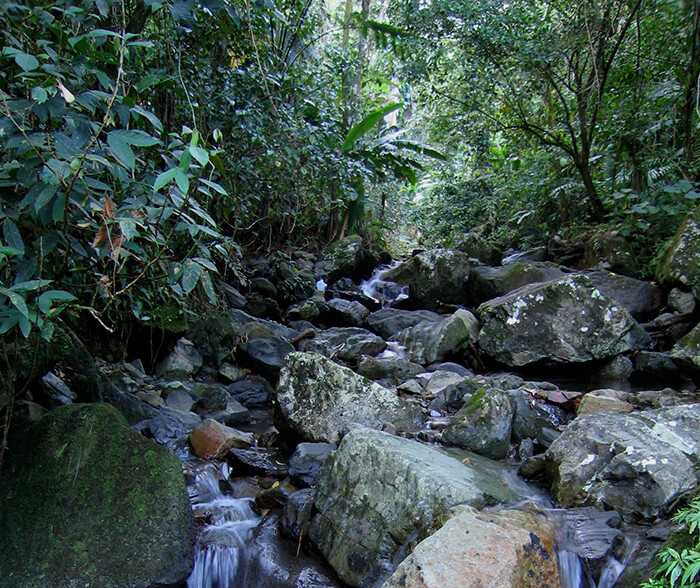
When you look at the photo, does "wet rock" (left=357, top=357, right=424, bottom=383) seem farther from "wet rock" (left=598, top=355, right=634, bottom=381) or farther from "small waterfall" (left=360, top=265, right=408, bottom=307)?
"small waterfall" (left=360, top=265, right=408, bottom=307)

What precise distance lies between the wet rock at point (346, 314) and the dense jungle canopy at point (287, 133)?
163 cm

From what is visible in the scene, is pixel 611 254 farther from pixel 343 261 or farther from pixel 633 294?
pixel 343 261

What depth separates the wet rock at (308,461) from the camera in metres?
3.43

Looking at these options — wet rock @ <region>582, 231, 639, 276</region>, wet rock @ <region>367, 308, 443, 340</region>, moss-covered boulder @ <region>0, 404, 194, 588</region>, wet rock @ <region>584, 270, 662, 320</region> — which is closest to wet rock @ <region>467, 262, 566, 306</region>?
wet rock @ <region>582, 231, 639, 276</region>

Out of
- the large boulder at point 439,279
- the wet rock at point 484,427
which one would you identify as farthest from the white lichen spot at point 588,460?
the large boulder at point 439,279

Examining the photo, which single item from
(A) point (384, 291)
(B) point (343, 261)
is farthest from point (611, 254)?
(B) point (343, 261)

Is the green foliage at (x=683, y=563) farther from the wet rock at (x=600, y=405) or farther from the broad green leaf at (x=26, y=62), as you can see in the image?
the broad green leaf at (x=26, y=62)

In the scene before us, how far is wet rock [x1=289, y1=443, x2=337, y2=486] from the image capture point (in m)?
3.43

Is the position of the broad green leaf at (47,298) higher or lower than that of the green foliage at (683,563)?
higher

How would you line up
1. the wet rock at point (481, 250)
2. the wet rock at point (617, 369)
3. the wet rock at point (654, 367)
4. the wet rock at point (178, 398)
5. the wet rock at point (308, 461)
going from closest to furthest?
1. the wet rock at point (308, 461)
2. the wet rock at point (178, 398)
3. the wet rock at point (654, 367)
4. the wet rock at point (617, 369)
5. the wet rock at point (481, 250)

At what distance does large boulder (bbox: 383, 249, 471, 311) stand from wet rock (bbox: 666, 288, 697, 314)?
3.58 meters

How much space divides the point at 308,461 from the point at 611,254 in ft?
21.7

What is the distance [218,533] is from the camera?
3127mm

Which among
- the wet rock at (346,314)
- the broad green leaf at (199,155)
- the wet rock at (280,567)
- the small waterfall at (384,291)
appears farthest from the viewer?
the small waterfall at (384,291)
